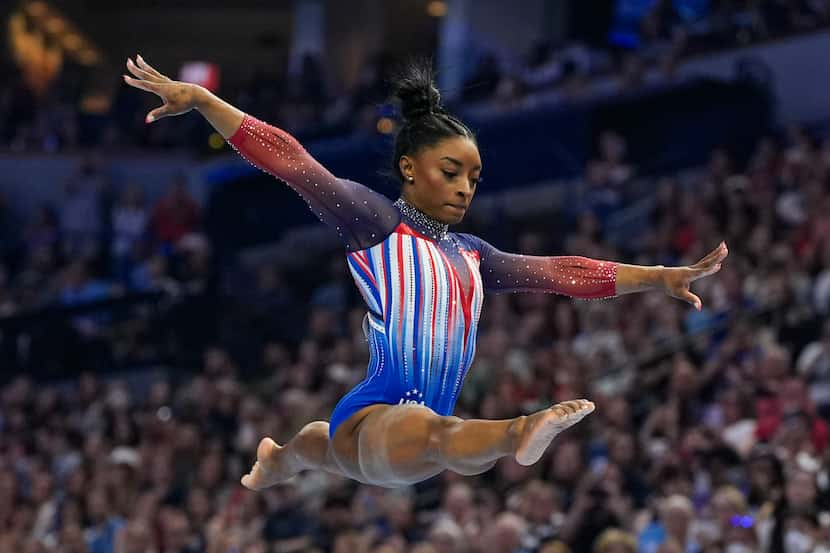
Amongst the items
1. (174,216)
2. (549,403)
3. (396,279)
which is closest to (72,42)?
(174,216)

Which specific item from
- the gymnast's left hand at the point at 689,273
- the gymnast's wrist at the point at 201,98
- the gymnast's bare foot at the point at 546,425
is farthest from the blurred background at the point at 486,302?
the gymnast's bare foot at the point at 546,425

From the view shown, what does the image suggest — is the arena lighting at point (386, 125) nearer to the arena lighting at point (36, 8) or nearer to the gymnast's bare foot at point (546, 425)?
the gymnast's bare foot at point (546, 425)

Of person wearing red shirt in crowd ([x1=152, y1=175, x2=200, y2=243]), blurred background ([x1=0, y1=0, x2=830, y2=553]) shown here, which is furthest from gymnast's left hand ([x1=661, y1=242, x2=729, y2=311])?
person wearing red shirt in crowd ([x1=152, y1=175, x2=200, y2=243])

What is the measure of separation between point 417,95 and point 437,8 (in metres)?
14.4

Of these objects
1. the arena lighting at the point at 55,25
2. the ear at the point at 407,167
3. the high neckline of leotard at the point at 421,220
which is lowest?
the high neckline of leotard at the point at 421,220

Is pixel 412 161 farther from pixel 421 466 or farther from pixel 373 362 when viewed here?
pixel 421 466

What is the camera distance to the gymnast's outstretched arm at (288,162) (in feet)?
15.5

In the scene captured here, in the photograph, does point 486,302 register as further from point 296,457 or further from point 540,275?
point 296,457

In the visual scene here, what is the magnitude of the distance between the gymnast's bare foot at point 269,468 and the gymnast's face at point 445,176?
1205 mm

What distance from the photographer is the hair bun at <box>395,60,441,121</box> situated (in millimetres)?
5227

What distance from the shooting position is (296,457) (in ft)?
18.0

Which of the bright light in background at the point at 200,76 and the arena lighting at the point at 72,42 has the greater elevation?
the arena lighting at the point at 72,42

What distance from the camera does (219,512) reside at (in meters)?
9.95

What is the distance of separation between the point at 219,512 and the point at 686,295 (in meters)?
5.55
